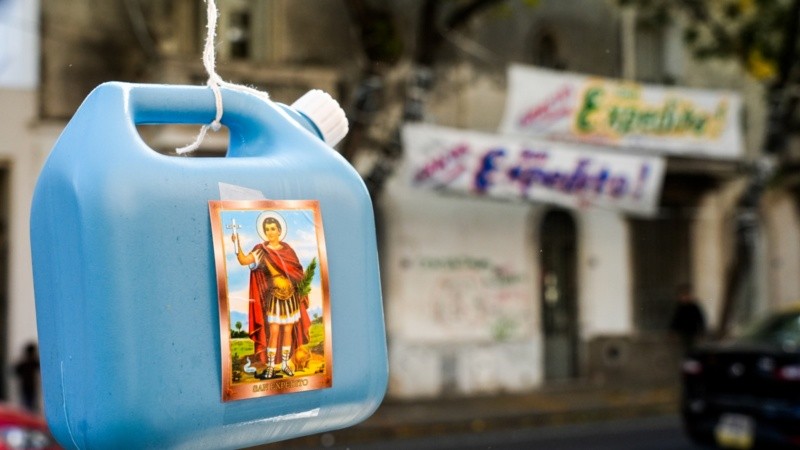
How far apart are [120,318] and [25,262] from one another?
14.2 m

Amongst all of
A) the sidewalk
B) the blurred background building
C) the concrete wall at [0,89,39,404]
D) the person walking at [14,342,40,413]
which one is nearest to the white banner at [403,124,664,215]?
the blurred background building

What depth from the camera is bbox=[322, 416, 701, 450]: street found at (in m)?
12.1

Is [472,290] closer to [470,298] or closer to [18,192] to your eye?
[470,298]

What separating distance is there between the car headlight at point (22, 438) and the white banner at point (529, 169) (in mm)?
7884

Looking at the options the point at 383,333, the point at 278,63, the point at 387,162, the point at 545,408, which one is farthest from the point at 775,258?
the point at 383,333

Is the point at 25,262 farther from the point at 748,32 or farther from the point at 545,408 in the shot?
the point at 748,32

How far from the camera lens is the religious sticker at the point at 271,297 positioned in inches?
40.6

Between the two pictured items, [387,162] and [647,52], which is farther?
[647,52]

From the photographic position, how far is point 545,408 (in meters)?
15.3

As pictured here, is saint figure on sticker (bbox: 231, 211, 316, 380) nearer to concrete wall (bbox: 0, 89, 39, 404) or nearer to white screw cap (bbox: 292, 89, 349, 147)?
white screw cap (bbox: 292, 89, 349, 147)

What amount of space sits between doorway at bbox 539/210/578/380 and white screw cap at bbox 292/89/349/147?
1695cm

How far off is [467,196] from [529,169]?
51.7 inches

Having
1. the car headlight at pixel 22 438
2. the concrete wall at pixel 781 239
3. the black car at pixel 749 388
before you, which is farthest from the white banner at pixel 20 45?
the concrete wall at pixel 781 239

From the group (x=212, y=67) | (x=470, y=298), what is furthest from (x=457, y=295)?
(x=212, y=67)
